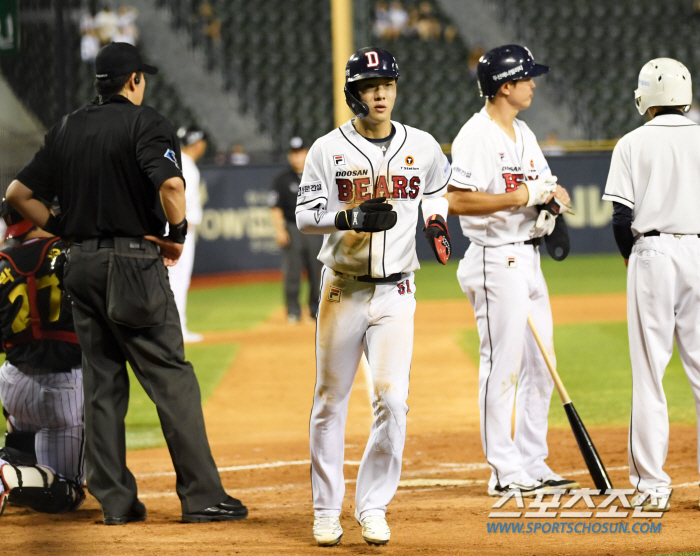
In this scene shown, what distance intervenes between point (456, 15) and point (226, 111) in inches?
251

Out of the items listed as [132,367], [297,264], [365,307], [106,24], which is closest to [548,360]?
[365,307]

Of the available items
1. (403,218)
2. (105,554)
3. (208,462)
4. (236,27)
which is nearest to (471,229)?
(403,218)

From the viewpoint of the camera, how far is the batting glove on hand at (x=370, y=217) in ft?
13.4

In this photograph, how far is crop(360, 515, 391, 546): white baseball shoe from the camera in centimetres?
418

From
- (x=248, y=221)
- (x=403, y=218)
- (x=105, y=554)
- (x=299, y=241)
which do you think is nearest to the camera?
(x=105, y=554)

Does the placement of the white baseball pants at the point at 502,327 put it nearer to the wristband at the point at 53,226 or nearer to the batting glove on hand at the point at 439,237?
the batting glove on hand at the point at 439,237

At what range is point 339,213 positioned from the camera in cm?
418

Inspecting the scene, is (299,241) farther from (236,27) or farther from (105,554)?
(236,27)

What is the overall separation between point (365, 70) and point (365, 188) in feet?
1.71

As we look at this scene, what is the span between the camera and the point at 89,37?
70.1 feet

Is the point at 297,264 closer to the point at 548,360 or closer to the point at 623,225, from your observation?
the point at 548,360

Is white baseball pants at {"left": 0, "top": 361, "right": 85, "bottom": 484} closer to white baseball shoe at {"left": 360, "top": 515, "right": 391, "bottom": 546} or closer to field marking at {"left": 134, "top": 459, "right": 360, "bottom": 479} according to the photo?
field marking at {"left": 134, "top": 459, "right": 360, "bottom": 479}

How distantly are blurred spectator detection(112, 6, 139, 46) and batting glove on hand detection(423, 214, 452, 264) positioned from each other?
59.8ft

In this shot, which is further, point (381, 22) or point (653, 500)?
point (381, 22)
